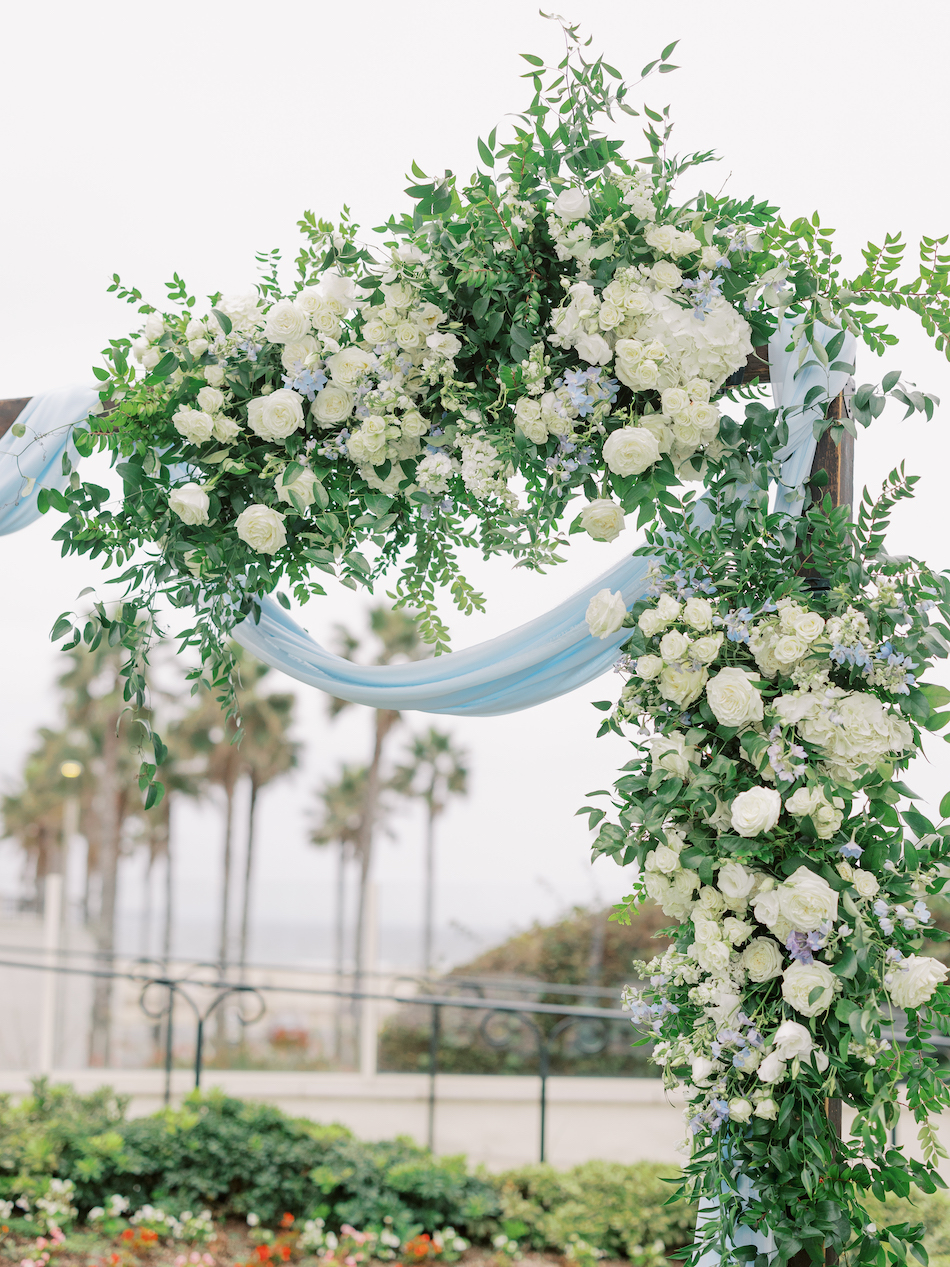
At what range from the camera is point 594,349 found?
1979 millimetres

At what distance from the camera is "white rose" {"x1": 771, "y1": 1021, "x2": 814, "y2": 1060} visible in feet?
5.57

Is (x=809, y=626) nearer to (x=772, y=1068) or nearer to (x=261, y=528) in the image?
(x=772, y=1068)

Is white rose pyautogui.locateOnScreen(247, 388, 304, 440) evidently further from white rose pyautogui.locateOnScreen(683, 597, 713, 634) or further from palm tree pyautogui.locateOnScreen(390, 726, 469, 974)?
palm tree pyautogui.locateOnScreen(390, 726, 469, 974)

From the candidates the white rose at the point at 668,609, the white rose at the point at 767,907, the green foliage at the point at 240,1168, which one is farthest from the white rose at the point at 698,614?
the green foliage at the point at 240,1168

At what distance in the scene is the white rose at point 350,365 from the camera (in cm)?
218

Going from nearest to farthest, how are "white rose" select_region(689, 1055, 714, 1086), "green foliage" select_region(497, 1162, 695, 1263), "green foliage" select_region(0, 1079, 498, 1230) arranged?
"white rose" select_region(689, 1055, 714, 1086), "green foliage" select_region(497, 1162, 695, 1263), "green foliage" select_region(0, 1079, 498, 1230)

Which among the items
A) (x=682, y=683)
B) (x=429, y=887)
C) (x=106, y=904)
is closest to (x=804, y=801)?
(x=682, y=683)

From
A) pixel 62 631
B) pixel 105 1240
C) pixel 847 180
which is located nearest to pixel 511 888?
pixel 105 1240

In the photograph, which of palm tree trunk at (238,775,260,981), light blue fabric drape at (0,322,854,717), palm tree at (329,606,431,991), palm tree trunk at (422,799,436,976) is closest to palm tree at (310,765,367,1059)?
palm tree trunk at (422,799,436,976)

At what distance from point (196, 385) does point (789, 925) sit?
1704 mm

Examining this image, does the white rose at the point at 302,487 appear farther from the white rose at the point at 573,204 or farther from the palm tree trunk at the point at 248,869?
the palm tree trunk at the point at 248,869

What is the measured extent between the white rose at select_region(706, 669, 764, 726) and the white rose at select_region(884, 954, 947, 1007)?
0.49m

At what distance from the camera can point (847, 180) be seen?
4020mm

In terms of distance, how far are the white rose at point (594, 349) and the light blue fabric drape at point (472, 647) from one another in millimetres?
371
